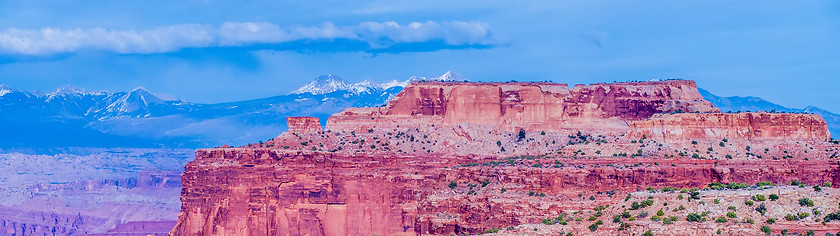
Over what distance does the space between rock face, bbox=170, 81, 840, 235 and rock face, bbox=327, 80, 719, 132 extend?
0.09m

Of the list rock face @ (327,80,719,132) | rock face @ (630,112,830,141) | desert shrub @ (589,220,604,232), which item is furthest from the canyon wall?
desert shrub @ (589,220,604,232)

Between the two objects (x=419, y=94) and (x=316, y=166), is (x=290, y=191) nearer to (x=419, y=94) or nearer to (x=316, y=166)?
(x=316, y=166)

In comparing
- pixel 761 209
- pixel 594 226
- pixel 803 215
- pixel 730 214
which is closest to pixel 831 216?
pixel 803 215

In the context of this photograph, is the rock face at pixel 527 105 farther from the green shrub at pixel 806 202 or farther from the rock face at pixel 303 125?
the green shrub at pixel 806 202

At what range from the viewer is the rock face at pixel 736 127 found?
101 metres

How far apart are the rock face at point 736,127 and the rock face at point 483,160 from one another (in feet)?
0.29

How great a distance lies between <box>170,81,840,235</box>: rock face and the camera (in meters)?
90.4

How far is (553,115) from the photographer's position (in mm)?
113750

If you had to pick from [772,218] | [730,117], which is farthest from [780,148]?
[772,218]

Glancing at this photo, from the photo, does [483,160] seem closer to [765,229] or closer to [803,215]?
[803,215]

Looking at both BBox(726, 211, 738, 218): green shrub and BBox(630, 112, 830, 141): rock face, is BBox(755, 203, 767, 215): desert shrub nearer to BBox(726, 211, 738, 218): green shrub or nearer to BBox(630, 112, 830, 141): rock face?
BBox(726, 211, 738, 218): green shrub

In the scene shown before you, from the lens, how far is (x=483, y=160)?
102938 mm

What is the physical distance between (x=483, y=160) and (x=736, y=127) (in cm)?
1597

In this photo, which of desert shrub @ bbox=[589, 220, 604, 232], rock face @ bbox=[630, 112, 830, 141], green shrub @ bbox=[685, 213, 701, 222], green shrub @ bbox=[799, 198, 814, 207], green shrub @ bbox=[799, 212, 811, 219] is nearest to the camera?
green shrub @ bbox=[799, 212, 811, 219]
